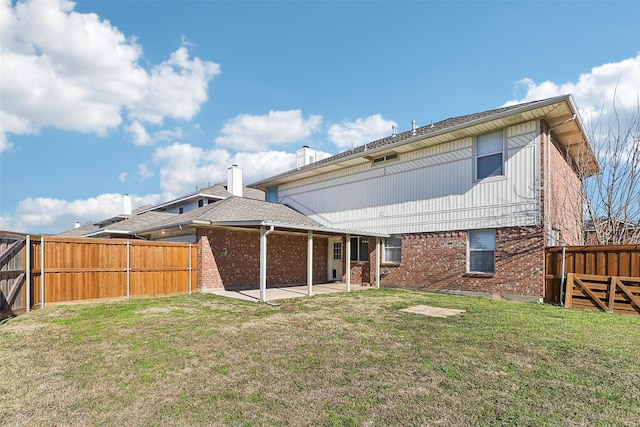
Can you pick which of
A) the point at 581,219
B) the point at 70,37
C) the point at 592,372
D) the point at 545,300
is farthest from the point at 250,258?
the point at 581,219

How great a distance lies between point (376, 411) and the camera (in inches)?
126

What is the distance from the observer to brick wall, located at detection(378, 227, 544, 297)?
1032cm

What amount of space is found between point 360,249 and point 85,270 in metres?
10.3

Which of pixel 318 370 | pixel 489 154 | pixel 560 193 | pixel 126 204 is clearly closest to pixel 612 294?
pixel 560 193

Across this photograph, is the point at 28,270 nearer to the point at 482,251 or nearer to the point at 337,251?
the point at 337,251

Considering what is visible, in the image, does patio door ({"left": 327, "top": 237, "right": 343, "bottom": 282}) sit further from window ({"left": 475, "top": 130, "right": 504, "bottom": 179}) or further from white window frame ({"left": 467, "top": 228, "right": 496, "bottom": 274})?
window ({"left": 475, "top": 130, "right": 504, "bottom": 179})

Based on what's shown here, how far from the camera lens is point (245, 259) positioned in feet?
44.3

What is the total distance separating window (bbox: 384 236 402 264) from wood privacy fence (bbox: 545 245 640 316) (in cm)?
522

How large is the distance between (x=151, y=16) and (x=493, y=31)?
34.1ft

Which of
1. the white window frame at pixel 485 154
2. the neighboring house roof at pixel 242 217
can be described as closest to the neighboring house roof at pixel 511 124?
the white window frame at pixel 485 154

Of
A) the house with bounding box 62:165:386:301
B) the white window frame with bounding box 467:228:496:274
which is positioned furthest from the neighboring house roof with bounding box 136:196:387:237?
the white window frame with bounding box 467:228:496:274

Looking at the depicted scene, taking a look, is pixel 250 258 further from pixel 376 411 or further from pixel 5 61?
pixel 376 411

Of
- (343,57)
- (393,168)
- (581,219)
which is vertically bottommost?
(581,219)

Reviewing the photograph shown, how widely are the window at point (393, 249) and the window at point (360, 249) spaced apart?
999 mm
